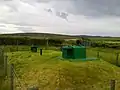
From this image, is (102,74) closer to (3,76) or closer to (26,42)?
(3,76)

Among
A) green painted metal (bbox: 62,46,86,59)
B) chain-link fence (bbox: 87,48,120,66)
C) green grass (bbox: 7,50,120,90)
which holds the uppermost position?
green painted metal (bbox: 62,46,86,59)

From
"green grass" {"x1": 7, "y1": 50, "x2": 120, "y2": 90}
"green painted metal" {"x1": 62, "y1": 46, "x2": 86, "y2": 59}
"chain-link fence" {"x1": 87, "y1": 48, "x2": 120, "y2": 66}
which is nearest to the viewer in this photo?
"green grass" {"x1": 7, "y1": 50, "x2": 120, "y2": 90}

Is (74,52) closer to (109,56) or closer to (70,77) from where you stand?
(109,56)

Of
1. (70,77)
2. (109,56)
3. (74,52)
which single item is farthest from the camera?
(109,56)

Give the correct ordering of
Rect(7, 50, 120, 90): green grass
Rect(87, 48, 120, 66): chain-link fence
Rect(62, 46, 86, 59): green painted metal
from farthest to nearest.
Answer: Rect(62, 46, 86, 59): green painted metal
Rect(87, 48, 120, 66): chain-link fence
Rect(7, 50, 120, 90): green grass

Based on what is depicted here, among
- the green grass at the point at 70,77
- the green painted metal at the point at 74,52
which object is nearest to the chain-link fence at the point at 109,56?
the green painted metal at the point at 74,52

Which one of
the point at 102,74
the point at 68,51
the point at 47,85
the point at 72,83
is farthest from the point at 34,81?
the point at 68,51

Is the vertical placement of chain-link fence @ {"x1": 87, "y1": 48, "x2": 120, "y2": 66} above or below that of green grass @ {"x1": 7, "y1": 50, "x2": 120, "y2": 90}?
below

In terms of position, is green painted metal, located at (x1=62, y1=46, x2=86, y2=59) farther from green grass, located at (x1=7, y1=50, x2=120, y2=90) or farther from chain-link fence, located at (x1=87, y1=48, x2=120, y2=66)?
green grass, located at (x1=7, y1=50, x2=120, y2=90)

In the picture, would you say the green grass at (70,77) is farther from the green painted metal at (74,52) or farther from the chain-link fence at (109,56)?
the green painted metal at (74,52)

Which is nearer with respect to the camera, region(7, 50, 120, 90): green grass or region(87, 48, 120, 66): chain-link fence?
region(7, 50, 120, 90): green grass

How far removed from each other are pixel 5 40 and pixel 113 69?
6785cm

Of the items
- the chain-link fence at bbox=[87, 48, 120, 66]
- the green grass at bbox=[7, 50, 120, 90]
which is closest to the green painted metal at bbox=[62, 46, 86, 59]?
the chain-link fence at bbox=[87, 48, 120, 66]

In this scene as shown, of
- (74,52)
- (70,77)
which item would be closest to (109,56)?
(74,52)
